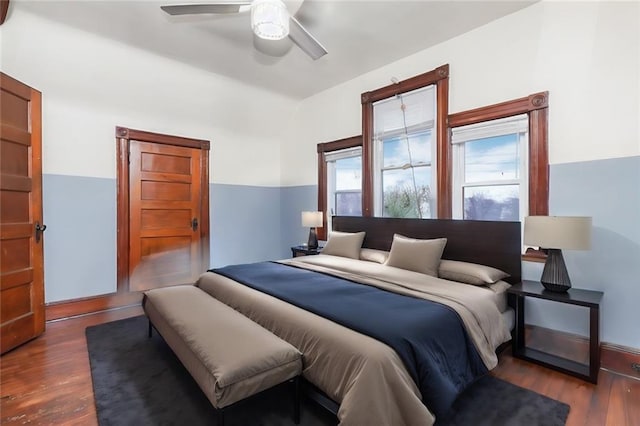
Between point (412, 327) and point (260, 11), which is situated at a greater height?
point (260, 11)

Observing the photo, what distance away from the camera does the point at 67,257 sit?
11.5 ft

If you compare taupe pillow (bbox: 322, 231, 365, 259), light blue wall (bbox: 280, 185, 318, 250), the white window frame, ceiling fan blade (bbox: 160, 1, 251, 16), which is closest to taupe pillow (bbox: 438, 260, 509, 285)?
taupe pillow (bbox: 322, 231, 365, 259)

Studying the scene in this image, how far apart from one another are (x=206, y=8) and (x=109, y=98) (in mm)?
2259

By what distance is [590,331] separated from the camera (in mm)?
2141

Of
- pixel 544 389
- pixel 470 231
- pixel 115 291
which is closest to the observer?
pixel 544 389

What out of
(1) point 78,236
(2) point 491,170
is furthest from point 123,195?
(2) point 491,170

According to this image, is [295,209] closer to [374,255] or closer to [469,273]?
[374,255]

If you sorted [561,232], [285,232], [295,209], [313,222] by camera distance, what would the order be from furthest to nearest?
[285,232]
[295,209]
[313,222]
[561,232]

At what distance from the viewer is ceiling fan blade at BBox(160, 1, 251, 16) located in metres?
2.16

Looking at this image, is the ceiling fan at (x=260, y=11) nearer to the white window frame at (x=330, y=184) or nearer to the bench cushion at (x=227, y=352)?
the bench cushion at (x=227, y=352)

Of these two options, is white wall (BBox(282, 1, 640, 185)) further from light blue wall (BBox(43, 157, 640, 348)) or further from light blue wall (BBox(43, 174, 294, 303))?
light blue wall (BBox(43, 174, 294, 303))

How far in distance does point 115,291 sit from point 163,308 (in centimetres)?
202

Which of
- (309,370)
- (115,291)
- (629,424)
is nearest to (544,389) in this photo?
(629,424)

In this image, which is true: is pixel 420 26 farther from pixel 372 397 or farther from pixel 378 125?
pixel 372 397
